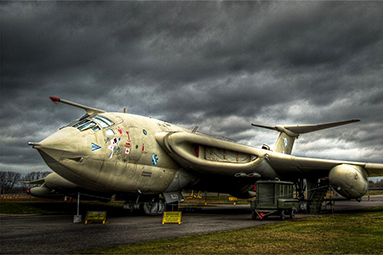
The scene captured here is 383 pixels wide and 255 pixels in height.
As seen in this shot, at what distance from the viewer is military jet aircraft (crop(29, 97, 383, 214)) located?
1614cm

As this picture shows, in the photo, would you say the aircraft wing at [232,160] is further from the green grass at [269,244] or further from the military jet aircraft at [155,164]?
the green grass at [269,244]

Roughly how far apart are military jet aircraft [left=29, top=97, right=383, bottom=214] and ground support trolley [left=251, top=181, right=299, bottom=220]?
13.7 ft

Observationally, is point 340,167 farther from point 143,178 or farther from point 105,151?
point 105,151

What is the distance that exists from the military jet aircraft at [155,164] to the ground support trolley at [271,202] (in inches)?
165

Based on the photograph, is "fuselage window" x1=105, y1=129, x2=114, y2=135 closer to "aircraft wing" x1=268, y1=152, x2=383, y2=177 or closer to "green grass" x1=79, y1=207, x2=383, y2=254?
"green grass" x1=79, y1=207, x2=383, y2=254

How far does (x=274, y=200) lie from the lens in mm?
17047

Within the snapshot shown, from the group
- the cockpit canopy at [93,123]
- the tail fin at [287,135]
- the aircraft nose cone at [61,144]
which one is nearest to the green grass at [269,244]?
the aircraft nose cone at [61,144]

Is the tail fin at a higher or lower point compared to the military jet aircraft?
higher

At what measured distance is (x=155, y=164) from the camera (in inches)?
777

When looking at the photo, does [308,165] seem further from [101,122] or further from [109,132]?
[101,122]

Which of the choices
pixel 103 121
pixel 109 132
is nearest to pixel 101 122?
pixel 103 121

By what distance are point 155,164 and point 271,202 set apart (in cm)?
723

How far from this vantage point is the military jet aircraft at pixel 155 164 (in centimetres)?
1614

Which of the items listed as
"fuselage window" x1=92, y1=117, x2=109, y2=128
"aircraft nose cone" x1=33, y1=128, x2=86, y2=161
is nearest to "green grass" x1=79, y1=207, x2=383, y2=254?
"aircraft nose cone" x1=33, y1=128, x2=86, y2=161
